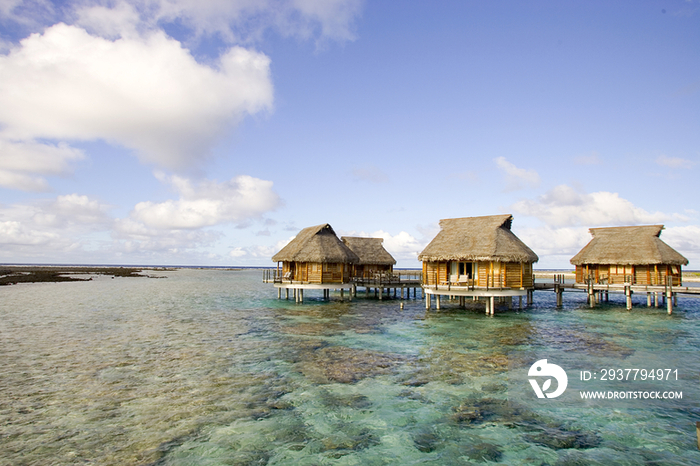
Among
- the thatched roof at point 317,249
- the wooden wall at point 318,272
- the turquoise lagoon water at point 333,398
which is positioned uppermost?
the thatched roof at point 317,249

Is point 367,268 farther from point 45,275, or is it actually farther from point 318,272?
point 45,275

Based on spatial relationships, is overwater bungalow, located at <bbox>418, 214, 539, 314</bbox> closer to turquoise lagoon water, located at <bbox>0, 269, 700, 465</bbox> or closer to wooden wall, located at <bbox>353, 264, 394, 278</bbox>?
turquoise lagoon water, located at <bbox>0, 269, 700, 465</bbox>

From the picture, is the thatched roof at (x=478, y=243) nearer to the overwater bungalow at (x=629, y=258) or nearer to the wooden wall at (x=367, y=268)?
the overwater bungalow at (x=629, y=258)

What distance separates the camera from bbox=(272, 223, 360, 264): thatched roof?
3509 cm

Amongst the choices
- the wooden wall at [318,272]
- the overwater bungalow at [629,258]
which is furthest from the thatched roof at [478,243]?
the overwater bungalow at [629,258]

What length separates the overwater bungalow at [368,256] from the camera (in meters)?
45.8

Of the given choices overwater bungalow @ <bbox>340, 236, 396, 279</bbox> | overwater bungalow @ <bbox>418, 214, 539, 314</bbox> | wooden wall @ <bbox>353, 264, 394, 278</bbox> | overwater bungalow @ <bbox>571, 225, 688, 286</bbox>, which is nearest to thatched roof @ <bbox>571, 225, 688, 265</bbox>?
overwater bungalow @ <bbox>571, 225, 688, 286</bbox>

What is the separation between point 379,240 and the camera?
4909 centimetres

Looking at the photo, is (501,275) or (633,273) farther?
(633,273)

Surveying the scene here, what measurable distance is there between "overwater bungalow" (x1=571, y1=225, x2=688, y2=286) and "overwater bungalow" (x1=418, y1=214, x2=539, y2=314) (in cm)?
860

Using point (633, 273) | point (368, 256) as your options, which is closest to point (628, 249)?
point (633, 273)

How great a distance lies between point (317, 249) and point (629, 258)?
26103mm

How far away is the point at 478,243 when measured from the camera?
29.7 metres

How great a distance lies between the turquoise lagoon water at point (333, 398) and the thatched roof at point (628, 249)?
36.4ft
